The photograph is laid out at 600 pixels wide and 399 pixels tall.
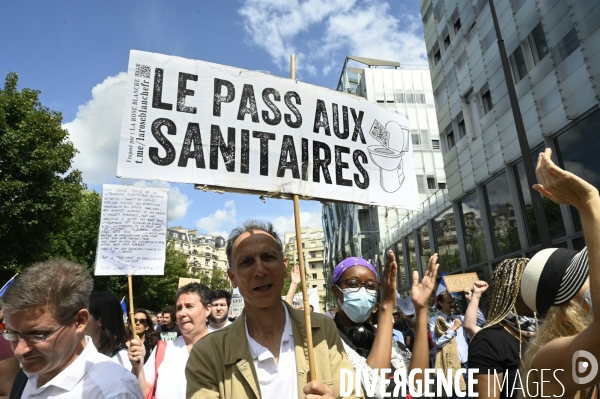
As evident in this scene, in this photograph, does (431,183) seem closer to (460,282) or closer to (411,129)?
(411,129)

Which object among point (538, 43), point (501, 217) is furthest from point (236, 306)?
point (538, 43)

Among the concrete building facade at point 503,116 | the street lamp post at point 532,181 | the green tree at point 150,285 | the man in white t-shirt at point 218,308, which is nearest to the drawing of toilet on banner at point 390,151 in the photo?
the man in white t-shirt at point 218,308

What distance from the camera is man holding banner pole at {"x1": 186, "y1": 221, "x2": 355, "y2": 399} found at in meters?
1.90

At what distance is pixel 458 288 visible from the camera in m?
6.76

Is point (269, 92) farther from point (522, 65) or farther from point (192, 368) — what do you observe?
point (522, 65)

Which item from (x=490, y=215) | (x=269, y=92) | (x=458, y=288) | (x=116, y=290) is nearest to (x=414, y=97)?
(x=490, y=215)

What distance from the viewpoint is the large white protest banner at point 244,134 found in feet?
7.86

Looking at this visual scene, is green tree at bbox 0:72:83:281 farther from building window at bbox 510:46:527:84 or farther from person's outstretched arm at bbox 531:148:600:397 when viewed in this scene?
building window at bbox 510:46:527:84

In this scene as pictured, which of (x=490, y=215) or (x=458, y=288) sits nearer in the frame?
(x=458, y=288)

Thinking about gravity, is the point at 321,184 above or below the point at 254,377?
above

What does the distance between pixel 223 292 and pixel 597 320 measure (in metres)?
4.25

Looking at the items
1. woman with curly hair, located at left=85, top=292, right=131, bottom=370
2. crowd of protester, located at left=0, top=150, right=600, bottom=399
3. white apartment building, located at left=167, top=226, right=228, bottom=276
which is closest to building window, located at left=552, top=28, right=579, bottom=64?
crowd of protester, located at left=0, top=150, right=600, bottom=399

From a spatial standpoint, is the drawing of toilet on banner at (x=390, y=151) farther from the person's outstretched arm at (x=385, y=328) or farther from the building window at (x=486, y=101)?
the building window at (x=486, y=101)

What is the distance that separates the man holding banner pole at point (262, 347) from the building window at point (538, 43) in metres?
13.9
